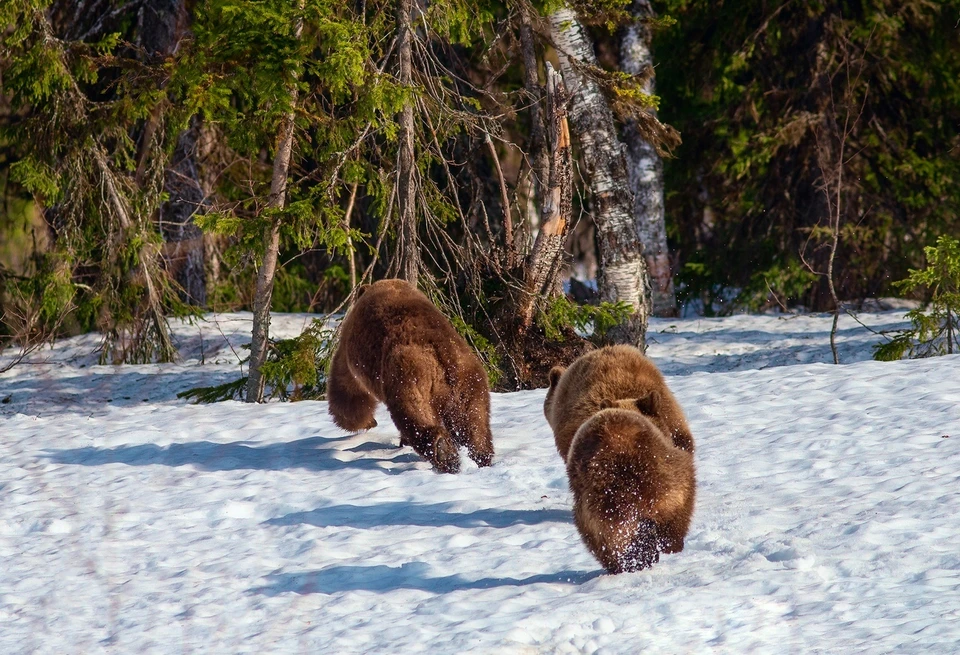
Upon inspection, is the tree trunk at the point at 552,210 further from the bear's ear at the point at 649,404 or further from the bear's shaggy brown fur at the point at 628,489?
the bear's shaggy brown fur at the point at 628,489

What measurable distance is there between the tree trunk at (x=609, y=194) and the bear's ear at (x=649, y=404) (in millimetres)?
6517

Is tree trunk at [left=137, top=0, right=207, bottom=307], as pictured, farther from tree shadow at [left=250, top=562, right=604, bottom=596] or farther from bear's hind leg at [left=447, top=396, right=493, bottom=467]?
tree shadow at [left=250, top=562, right=604, bottom=596]

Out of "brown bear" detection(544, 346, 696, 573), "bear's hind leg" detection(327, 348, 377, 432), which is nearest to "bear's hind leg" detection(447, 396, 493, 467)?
"bear's hind leg" detection(327, 348, 377, 432)

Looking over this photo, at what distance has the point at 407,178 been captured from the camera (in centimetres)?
1065

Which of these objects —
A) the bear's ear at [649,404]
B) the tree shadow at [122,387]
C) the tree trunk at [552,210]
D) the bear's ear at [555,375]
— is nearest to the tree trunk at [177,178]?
the tree shadow at [122,387]

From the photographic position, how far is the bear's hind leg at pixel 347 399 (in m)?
8.64

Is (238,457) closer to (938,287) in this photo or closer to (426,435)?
(426,435)

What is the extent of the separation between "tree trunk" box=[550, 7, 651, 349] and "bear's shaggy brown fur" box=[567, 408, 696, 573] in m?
7.05

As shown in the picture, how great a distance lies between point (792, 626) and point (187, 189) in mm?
13434

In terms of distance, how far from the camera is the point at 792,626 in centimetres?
498

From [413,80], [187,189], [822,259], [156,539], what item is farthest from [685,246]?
[156,539]

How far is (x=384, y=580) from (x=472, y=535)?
789 millimetres

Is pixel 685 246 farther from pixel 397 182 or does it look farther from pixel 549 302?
pixel 397 182

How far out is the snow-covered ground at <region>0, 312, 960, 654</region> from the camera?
5.15 metres
